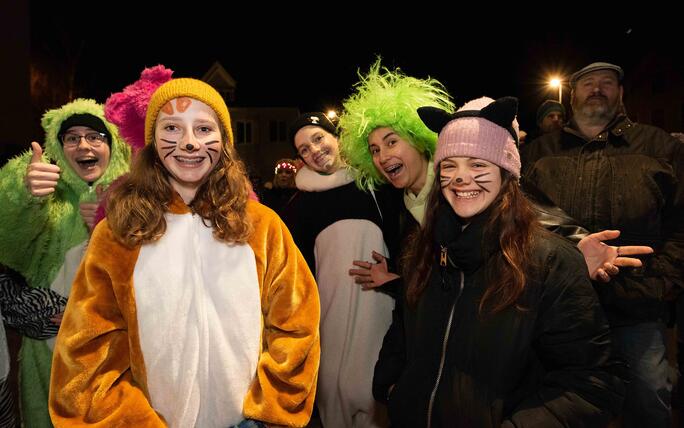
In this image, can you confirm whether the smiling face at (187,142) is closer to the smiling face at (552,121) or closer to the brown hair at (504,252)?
the brown hair at (504,252)

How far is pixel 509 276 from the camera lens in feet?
6.38

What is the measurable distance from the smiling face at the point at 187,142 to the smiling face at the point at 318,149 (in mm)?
1784

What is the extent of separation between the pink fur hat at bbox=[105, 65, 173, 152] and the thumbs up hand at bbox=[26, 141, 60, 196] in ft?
1.38

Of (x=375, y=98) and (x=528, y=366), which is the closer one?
(x=528, y=366)

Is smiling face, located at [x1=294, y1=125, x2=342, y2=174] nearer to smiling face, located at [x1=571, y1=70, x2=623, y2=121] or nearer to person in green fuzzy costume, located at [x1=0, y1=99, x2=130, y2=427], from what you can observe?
person in green fuzzy costume, located at [x1=0, y1=99, x2=130, y2=427]

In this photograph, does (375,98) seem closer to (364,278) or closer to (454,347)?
(364,278)

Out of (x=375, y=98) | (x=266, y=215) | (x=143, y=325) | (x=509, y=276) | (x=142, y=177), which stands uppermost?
(x=375, y=98)

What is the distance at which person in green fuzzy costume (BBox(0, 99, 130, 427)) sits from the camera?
2879 millimetres

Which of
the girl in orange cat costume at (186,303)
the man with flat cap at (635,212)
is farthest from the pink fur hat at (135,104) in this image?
the man with flat cap at (635,212)

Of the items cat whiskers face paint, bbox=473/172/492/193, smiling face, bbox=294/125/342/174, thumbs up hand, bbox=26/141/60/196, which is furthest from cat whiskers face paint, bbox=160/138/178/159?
smiling face, bbox=294/125/342/174

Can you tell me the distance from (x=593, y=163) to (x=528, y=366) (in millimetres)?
1914

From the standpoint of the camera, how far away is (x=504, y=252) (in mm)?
1980

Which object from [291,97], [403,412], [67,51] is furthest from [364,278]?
[291,97]

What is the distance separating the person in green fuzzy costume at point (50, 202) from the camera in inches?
113
